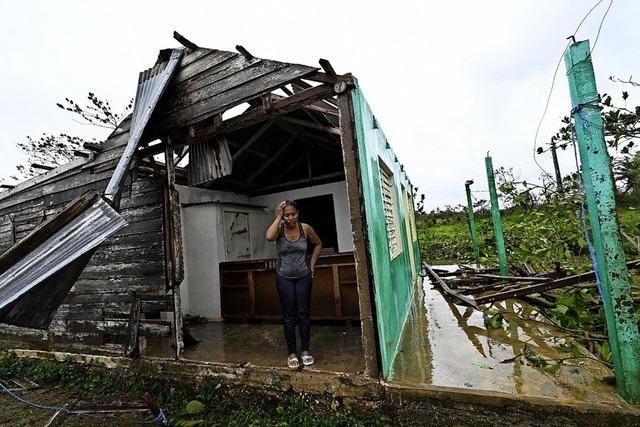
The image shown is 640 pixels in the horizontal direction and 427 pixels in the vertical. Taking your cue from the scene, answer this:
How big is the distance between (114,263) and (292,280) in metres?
3.01

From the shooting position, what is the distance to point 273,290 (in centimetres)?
529

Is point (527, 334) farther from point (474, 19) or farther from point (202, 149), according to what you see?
point (202, 149)

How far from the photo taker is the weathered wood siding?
4059 mm

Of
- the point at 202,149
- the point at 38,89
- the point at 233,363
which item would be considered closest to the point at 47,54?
the point at 38,89

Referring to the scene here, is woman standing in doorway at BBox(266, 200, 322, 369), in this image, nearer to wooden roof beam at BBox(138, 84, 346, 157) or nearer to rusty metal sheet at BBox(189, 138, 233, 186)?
wooden roof beam at BBox(138, 84, 346, 157)

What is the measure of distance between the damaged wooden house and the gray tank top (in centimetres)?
65

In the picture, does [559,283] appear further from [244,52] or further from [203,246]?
[203,246]

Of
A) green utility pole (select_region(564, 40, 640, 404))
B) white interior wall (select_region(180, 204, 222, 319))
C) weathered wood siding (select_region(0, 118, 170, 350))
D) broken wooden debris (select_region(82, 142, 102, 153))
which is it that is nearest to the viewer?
green utility pole (select_region(564, 40, 640, 404))

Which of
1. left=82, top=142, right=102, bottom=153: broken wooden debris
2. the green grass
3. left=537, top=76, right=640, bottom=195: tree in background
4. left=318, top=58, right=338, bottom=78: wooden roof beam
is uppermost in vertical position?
left=82, top=142, right=102, bottom=153: broken wooden debris

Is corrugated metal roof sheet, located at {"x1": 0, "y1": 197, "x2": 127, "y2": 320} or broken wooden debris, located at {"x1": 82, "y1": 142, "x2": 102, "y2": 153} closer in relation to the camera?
corrugated metal roof sheet, located at {"x1": 0, "y1": 197, "x2": 127, "y2": 320}

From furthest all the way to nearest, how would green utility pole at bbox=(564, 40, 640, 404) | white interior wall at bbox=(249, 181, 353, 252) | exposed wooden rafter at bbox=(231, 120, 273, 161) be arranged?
white interior wall at bbox=(249, 181, 353, 252) < exposed wooden rafter at bbox=(231, 120, 273, 161) < green utility pole at bbox=(564, 40, 640, 404)

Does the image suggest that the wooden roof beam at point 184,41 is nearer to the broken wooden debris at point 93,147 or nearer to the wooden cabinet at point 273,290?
the broken wooden debris at point 93,147

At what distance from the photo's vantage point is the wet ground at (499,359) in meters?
2.22

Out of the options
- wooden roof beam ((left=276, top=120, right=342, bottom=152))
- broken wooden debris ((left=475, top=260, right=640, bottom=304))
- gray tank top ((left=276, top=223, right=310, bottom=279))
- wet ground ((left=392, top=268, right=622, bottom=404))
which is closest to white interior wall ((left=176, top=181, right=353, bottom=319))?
wooden roof beam ((left=276, top=120, right=342, bottom=152))
